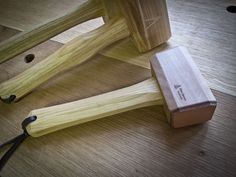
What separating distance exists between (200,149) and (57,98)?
0.31m

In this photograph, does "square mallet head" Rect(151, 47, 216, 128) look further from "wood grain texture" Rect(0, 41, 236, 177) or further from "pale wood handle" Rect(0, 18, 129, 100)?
"pale wood handle" Rect(0, 18, 129, 100)

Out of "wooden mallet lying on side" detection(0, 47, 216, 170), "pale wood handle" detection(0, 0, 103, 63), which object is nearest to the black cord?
"wooden mallet lying on side" detection(0, 47, 216, 170)

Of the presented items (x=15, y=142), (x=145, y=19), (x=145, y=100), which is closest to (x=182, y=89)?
(x=145, y=100)

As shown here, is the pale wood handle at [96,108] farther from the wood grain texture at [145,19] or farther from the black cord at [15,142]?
the wood grain texture at [145,19]

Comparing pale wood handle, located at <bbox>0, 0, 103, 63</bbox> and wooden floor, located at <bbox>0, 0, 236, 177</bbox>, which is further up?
pale wood handle, located at <bbox>0, 0, 103, 63</bbox>

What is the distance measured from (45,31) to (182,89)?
340mm

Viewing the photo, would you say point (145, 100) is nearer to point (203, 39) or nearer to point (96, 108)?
point (96, 108)

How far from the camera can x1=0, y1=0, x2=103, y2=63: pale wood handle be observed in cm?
53

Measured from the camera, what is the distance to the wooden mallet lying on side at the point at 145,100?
0.40m

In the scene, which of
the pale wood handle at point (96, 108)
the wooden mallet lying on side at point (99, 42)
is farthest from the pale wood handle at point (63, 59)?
the pale wood handle at point (96, 108)

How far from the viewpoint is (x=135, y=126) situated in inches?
17.9

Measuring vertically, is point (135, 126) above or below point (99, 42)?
below

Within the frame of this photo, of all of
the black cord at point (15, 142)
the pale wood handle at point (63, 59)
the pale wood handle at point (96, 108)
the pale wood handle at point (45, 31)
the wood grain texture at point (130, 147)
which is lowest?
the wood grain texture at point (130, 147)

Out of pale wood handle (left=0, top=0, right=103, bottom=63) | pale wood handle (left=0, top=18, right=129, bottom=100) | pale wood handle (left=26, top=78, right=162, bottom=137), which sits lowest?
pale wood handle (left=26, top=78, right=162, bottom=137)
